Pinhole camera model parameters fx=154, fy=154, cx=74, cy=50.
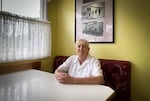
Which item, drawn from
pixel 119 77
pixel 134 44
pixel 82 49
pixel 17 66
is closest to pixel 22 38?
pixel 17 66

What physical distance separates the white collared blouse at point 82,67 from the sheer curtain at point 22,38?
0.65 meters

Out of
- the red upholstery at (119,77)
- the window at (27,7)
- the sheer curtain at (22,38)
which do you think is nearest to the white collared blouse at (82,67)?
the red upholstery at (119,77)

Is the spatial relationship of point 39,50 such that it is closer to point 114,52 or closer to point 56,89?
point 114,52

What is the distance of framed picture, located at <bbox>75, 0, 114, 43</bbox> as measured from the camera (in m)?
2.36

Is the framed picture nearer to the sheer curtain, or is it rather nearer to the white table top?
the sheer curtain

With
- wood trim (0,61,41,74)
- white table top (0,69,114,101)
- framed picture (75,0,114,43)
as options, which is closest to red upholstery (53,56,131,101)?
framed picture (75,0,114,43)

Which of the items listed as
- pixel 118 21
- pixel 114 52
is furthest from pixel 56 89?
pixel 118 21

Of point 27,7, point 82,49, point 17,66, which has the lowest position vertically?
point 17,66

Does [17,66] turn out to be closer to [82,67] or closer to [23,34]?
[23,34]

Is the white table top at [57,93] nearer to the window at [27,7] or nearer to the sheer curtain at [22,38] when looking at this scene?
the sheer curtain at [22,38]

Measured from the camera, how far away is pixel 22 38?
2.22m

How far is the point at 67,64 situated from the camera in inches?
82.0

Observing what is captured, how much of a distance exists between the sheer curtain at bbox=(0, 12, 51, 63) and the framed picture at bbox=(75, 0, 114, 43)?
1.86 feet

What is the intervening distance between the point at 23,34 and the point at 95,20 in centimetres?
113
